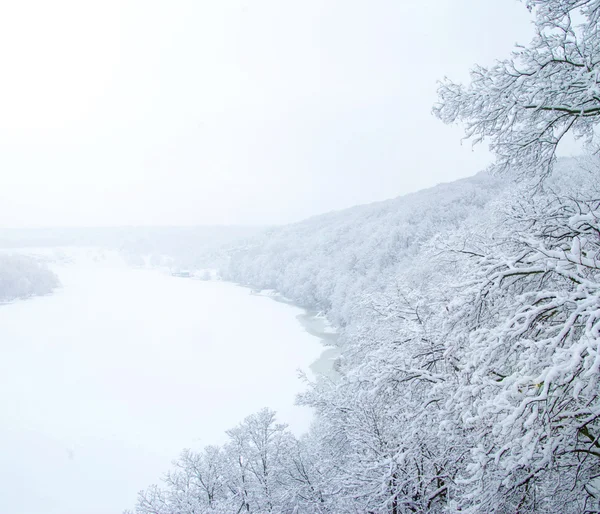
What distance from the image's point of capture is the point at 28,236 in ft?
412

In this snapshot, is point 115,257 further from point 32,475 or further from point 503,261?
point 503,261

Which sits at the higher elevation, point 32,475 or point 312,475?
point 312,475

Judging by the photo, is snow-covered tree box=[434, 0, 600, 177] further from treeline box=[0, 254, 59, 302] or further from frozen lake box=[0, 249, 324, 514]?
treeline box=[0, 254, 59, 302]

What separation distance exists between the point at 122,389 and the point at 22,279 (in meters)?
42.4

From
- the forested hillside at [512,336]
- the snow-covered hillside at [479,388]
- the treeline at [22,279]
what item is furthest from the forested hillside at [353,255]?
the treeline at [22,279]

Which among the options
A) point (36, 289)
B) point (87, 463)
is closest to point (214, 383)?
point (87, 463)

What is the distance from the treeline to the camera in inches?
2053

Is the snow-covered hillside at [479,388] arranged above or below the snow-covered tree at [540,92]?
below

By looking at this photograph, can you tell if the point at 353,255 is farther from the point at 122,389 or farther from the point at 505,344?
the point at 505,344

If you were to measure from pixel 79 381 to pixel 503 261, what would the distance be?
95.4ft

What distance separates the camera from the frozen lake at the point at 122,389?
1496 cm

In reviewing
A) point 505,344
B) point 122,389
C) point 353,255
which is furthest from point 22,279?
point 505,344

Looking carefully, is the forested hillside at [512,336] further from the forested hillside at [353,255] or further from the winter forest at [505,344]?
the forested hillside at [353,255]

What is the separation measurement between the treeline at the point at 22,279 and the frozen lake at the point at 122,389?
17.2ft
